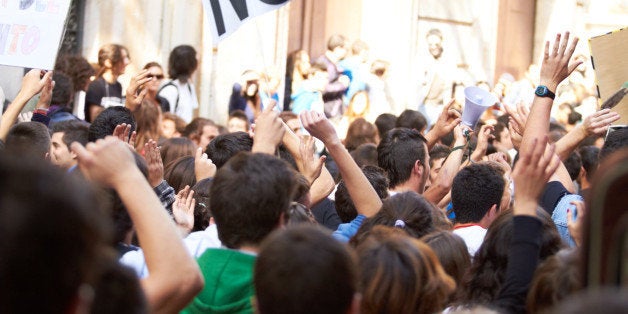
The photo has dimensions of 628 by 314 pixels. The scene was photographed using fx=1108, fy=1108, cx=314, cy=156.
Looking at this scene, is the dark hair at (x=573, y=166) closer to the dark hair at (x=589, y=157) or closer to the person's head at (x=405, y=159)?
the dark hair at (x=589, y=157)

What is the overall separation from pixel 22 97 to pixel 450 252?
11.3ft

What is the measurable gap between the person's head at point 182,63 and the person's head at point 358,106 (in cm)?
260

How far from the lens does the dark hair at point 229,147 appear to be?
608 centimetres

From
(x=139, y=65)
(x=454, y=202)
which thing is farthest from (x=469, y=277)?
(x=139, y=65)

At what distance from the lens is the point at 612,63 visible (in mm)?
6309

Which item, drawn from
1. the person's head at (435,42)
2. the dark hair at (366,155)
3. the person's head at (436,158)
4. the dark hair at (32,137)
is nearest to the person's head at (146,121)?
the dark hair at (366,155)

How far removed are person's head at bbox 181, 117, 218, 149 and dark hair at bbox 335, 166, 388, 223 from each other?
354 centimetres

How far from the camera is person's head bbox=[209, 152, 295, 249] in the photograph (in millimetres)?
3412

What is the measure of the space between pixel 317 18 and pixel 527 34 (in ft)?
15.1

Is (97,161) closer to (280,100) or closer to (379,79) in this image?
(280,100)

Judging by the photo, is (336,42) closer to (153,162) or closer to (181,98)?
(181,98)

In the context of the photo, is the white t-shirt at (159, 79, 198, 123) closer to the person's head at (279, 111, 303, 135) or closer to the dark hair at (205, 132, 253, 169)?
the person's head at (279, 111, 303, 135)

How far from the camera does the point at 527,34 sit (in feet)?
62.5

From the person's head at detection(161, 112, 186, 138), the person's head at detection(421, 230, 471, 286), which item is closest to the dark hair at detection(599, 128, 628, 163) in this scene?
the person's head at detection(421, 230, 471, 286)
